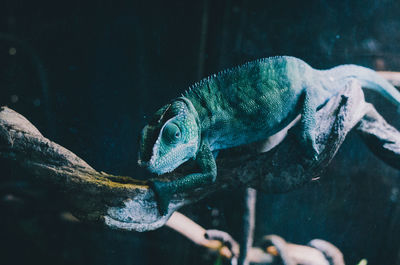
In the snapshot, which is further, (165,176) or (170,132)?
(165,176)

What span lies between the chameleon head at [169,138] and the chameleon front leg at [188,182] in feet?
0.22

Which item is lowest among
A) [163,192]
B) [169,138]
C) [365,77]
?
[163,192]

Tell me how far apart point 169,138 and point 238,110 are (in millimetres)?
456

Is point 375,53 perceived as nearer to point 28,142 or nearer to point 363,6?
point 363,6

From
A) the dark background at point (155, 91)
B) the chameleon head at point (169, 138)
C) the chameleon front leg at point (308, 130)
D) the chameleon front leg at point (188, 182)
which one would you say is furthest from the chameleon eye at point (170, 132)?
the chameleon front leg at point (308, 130)

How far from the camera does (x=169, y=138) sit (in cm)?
118

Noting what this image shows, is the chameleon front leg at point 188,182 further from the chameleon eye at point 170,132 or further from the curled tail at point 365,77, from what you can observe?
the curled tail at point 365,77

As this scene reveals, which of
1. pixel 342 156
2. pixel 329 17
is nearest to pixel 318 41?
pixel 329 17

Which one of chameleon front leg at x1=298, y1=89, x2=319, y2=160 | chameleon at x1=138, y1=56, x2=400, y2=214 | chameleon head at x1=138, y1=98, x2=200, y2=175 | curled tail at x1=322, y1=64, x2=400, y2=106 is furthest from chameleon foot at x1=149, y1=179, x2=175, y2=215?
curled tail at x1=322, y1=64, x2=400, y2=106

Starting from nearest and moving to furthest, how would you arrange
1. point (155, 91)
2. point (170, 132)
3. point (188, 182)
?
point (170, 132) < point (188, 182) < point (155, 91)

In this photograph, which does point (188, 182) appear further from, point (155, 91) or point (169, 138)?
point (155, 91)

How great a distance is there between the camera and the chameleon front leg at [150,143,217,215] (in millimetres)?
1328

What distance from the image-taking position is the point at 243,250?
2066 millimetres

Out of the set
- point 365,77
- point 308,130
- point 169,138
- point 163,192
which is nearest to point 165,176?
point 163,192
